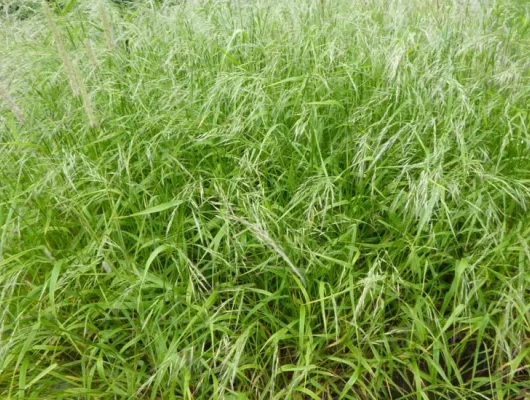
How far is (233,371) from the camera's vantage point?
1387 mm

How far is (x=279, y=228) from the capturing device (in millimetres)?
1562

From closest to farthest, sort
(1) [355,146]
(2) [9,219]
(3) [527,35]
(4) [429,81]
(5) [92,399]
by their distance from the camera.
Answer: (5) [92,399], (2) [9,219], (1) [355,146], (4) [429,81], (3) [527,35]

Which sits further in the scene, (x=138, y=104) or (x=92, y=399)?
(x=138, y=104)

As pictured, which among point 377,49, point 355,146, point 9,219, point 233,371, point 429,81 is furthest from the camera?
point 377,49

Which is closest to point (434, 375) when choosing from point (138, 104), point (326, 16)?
point (138, 104)

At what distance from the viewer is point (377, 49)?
7.07 feet

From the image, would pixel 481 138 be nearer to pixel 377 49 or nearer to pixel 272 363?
pixel 377 49

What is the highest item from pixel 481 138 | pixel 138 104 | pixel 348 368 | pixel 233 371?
pixel 138 104

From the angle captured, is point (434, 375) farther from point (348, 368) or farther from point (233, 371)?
point (233, 371)

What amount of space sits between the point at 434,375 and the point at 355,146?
0.79 metres

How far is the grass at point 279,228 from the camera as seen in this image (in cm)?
150

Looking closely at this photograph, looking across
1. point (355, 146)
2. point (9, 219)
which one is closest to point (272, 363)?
point (355, 146)

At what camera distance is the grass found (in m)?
1.50

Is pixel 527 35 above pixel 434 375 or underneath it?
above
